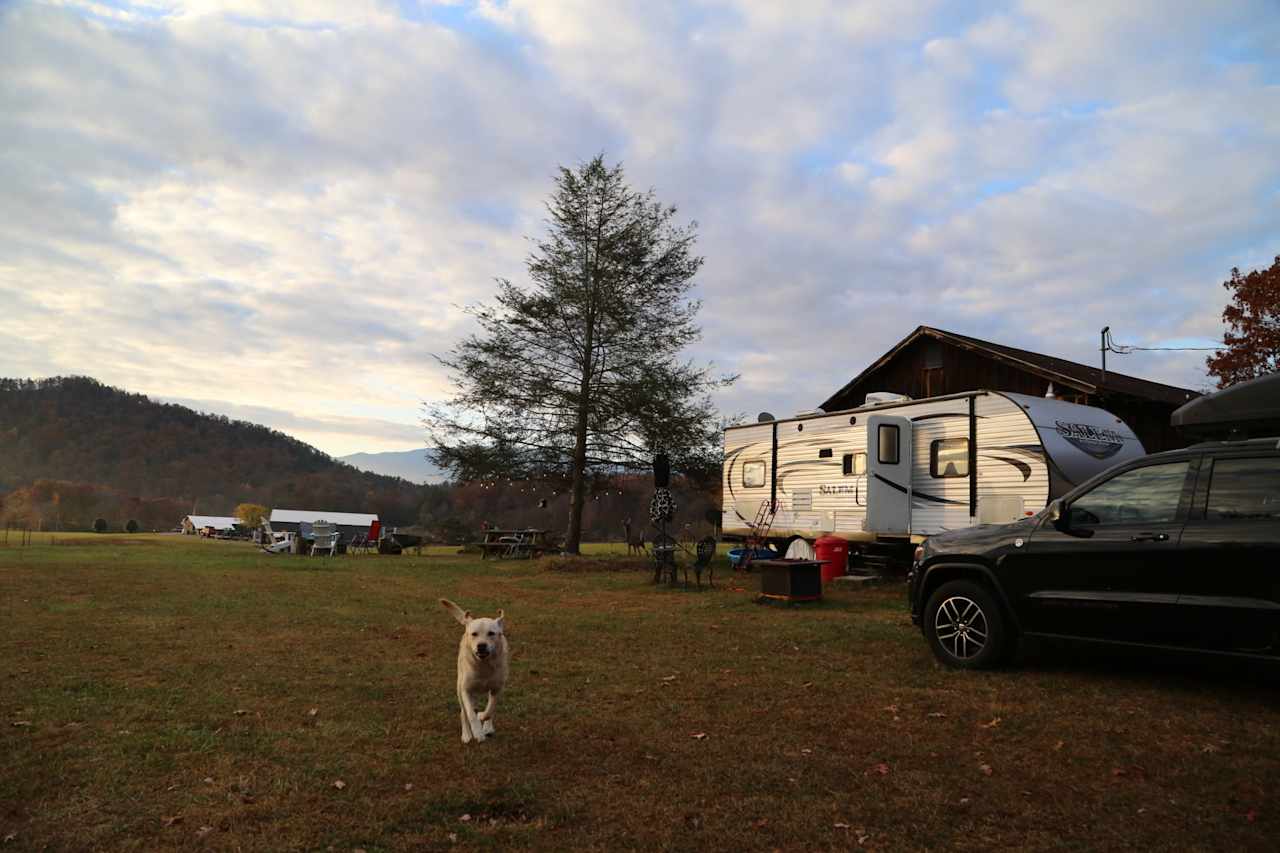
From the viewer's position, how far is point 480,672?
4.87m

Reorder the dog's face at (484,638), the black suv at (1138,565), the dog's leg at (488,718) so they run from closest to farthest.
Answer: the dog's face at (484,638), the dog's leg at (488,718), the black suv at (1138,565)

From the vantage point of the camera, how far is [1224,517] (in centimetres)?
550

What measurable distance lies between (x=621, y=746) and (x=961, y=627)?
3.65 metres

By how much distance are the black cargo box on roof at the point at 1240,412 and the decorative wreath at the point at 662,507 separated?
9.37 metres

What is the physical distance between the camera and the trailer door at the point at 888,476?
14555 mm

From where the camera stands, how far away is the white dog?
4828mm

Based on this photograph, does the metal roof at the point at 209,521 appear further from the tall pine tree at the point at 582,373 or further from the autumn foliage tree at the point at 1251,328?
the autumn foliage tree at the point at 1251,328

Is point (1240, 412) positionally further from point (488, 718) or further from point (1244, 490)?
point (488, 718)

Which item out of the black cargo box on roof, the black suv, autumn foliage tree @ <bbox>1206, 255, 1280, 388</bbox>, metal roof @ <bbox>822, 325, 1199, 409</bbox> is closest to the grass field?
the black suv

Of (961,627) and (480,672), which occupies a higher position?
(961,627)

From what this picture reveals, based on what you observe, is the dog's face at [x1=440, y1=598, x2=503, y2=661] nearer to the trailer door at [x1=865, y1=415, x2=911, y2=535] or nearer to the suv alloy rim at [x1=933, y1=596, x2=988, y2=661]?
the suv alloy rim at [x1=933, y1=596, x2=988, y2=661]

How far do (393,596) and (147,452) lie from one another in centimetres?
11799

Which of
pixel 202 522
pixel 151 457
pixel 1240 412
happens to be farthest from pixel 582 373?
pixel 151 457

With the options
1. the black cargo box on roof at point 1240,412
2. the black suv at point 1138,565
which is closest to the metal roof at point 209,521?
the black suv at point 1138,565
